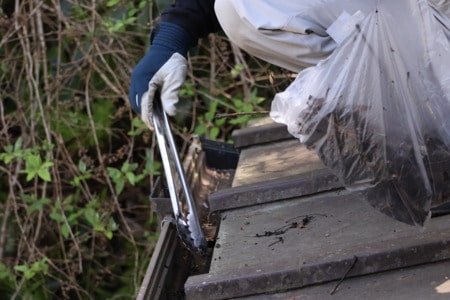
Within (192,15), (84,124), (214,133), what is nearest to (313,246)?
(192,15)

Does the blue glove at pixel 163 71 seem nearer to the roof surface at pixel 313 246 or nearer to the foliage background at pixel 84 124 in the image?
the roof surface at pixel 313 246

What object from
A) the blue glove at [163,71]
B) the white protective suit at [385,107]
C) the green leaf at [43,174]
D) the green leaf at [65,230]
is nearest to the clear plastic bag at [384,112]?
→ the white protective suit at [385,107]

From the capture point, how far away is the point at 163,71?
2.78 m

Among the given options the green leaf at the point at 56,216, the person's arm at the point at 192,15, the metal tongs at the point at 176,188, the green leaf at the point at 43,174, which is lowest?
the green leaf at the point at 56,216

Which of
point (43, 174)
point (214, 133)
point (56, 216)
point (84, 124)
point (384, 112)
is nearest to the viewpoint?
point (384, 112)

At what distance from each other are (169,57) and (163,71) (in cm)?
5

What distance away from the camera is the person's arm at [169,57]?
2.79 meters

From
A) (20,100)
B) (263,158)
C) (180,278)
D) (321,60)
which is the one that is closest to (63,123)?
(20,100)

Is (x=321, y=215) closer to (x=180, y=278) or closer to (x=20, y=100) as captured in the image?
(x=180, y=278)

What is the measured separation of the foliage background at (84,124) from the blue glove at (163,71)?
86.4 inches

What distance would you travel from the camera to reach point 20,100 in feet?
17.5

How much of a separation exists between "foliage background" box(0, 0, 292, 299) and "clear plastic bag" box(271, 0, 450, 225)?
2776 millimetres

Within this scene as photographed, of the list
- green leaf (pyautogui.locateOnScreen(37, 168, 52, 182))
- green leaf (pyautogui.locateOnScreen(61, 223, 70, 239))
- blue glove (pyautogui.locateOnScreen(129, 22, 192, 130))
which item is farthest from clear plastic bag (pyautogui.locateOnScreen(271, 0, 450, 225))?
green leaf (pyautogui.locateOnScreen(61, 223, 70, 239))

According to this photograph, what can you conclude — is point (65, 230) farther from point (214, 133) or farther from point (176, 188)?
point (176, 188)
